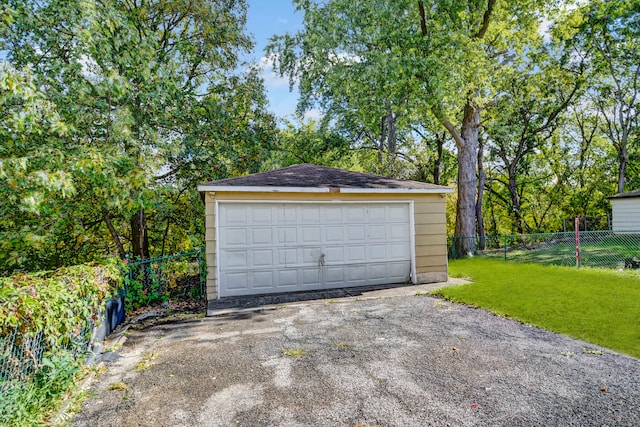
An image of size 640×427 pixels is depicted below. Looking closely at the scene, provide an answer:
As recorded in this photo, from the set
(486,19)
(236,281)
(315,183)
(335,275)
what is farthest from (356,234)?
(486,19)

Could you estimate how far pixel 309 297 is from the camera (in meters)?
7.28

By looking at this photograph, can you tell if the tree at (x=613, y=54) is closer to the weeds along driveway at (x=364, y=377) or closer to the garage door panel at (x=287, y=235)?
the garage door panel at (x=287, y=235)

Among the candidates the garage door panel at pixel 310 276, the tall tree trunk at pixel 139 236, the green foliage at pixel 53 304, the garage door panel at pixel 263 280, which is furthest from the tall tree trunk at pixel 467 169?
the green foliage at pixel 53 304

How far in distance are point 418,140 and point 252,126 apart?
14.8 meters

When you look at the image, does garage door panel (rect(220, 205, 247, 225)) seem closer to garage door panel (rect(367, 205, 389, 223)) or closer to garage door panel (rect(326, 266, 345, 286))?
garage door panel (rect(326, 266, 345, 286))

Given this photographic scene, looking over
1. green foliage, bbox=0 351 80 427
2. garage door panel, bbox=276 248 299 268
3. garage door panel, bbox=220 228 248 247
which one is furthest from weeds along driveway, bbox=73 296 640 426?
garage door panel, bbox=276 248 299 268

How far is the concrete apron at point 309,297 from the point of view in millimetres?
6535

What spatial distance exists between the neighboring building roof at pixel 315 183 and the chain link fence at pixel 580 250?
514 centimetres

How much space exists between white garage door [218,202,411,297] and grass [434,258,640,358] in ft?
5.29

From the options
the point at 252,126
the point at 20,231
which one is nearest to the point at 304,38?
the point at 252,126

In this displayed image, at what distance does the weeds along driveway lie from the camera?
2.88m

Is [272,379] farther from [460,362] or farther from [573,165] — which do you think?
[573,165]

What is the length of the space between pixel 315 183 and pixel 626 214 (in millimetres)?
16709

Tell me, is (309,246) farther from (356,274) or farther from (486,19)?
(486,19)
